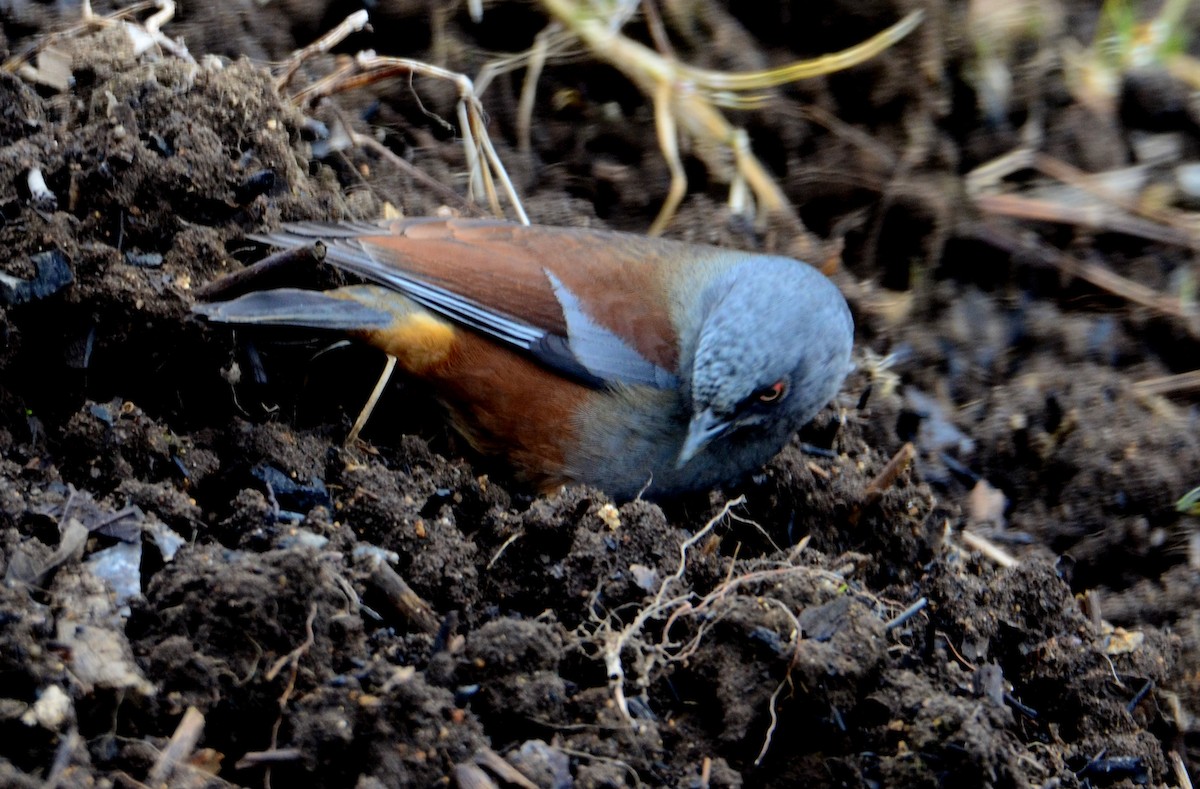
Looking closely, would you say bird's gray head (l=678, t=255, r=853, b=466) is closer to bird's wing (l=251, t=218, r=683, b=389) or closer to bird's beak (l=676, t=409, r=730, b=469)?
bird's beak (l=676, t=409, r=730, b=469)

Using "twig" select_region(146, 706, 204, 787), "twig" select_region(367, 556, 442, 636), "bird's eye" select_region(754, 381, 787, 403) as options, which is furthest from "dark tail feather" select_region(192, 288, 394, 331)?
"twig" select_region(146, 706, 204, 787)

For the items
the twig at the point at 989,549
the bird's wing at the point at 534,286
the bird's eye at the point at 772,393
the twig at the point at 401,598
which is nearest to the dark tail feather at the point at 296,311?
the bird's wing at the point at 534,286

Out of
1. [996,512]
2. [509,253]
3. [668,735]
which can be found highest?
[509,253]

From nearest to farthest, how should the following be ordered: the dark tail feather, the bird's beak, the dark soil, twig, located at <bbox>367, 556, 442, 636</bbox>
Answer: the dark soil, twig, located at <bbox>367, 556, 442, 636</bbox>, the dark tail feather, the bird's beak

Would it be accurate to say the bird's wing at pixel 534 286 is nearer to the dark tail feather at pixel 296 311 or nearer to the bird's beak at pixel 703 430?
the dark tail feather at pixel 296 311

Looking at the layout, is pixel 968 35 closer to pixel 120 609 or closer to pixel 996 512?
pixel 996 512

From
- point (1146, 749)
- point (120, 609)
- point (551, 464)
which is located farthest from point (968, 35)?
point (120, 609)
